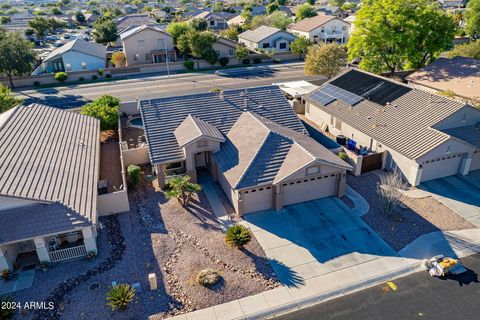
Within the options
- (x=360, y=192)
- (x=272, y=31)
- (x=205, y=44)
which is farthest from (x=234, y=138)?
(x=272, y=31)

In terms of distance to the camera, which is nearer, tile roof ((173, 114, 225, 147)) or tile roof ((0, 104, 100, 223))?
tile roof ((0, 104, 100, 223))

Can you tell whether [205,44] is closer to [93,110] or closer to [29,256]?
[93,110]

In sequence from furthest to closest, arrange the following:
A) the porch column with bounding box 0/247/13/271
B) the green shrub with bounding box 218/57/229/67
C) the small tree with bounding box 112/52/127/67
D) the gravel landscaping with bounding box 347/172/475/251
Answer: the small tree with bounding box 112/52/127/67 → the green shrub with bounding box 218/57/229/67 → the gravel landscaping with bounding box 347/172/475/251 → the porch column with bounding box 0/247/13/271

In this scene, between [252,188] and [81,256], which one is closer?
[81,256]

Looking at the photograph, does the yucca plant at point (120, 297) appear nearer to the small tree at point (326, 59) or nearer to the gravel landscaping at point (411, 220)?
the gravel landscaping at point (411, 220)

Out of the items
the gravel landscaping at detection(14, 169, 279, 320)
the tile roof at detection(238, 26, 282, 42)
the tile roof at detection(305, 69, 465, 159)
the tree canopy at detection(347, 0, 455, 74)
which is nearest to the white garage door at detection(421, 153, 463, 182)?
the tile roof at detection(305, 69, 465, 159)

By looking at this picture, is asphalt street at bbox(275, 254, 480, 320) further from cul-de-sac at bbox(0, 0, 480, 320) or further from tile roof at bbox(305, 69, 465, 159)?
tile roof at bbox(305, 69, 465, 159)
